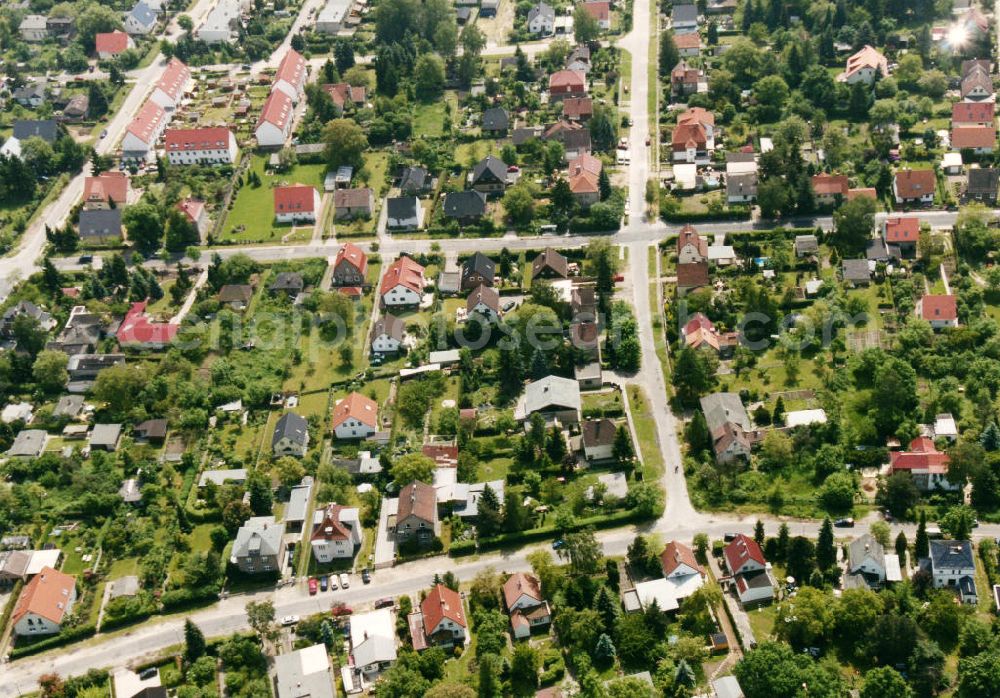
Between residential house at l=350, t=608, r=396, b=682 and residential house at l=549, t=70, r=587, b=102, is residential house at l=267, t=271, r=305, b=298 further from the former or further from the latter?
residential house at l=549, t=70, r=587, b=102

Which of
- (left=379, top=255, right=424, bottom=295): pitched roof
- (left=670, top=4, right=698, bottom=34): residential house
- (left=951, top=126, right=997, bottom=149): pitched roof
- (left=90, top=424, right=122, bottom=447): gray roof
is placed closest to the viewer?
(left=90, top=424, right=122, bottom=447): gray roof

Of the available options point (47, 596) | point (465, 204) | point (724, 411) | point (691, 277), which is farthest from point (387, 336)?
point (47, 596)

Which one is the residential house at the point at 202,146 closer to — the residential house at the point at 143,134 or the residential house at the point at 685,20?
the residential house at the point at 143,134

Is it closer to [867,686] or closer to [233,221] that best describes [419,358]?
[233,221]

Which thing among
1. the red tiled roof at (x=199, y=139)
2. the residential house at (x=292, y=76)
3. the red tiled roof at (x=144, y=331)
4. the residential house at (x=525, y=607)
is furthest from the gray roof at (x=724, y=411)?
the residential house at (x=292, y=76)

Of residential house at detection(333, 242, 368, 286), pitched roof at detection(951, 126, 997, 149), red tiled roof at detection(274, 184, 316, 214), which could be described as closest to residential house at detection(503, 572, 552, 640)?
residential house at detection(333, 242, 368, 286)

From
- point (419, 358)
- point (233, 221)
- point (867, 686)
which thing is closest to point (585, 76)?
point (233, 221)
